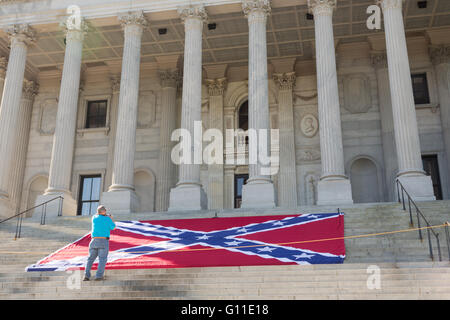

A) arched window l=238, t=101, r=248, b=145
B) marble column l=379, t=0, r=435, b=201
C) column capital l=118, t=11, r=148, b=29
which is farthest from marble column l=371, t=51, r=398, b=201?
column capital l=118, t=11, r=148, b=29

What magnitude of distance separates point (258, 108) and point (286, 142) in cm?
756

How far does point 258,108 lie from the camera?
23547 mm

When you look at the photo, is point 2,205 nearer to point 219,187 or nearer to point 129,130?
point 129,130

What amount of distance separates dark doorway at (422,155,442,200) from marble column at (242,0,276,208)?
10761 mm

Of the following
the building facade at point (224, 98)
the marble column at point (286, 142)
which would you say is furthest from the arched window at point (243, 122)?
the marble column at point (286, 142)

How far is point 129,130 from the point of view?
24.7 m

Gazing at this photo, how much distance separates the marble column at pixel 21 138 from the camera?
32125mm

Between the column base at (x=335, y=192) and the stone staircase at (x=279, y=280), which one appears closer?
the stone staircase at (x=279, y=280)

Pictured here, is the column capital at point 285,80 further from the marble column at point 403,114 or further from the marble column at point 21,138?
the marble column at point 21,138

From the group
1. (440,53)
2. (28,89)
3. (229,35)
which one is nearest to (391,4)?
(440,53)

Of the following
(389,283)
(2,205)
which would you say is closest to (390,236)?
(389,283)

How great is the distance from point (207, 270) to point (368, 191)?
1710 cm

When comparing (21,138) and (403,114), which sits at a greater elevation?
(21,138)

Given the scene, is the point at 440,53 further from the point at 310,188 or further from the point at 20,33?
the point at 20,33
